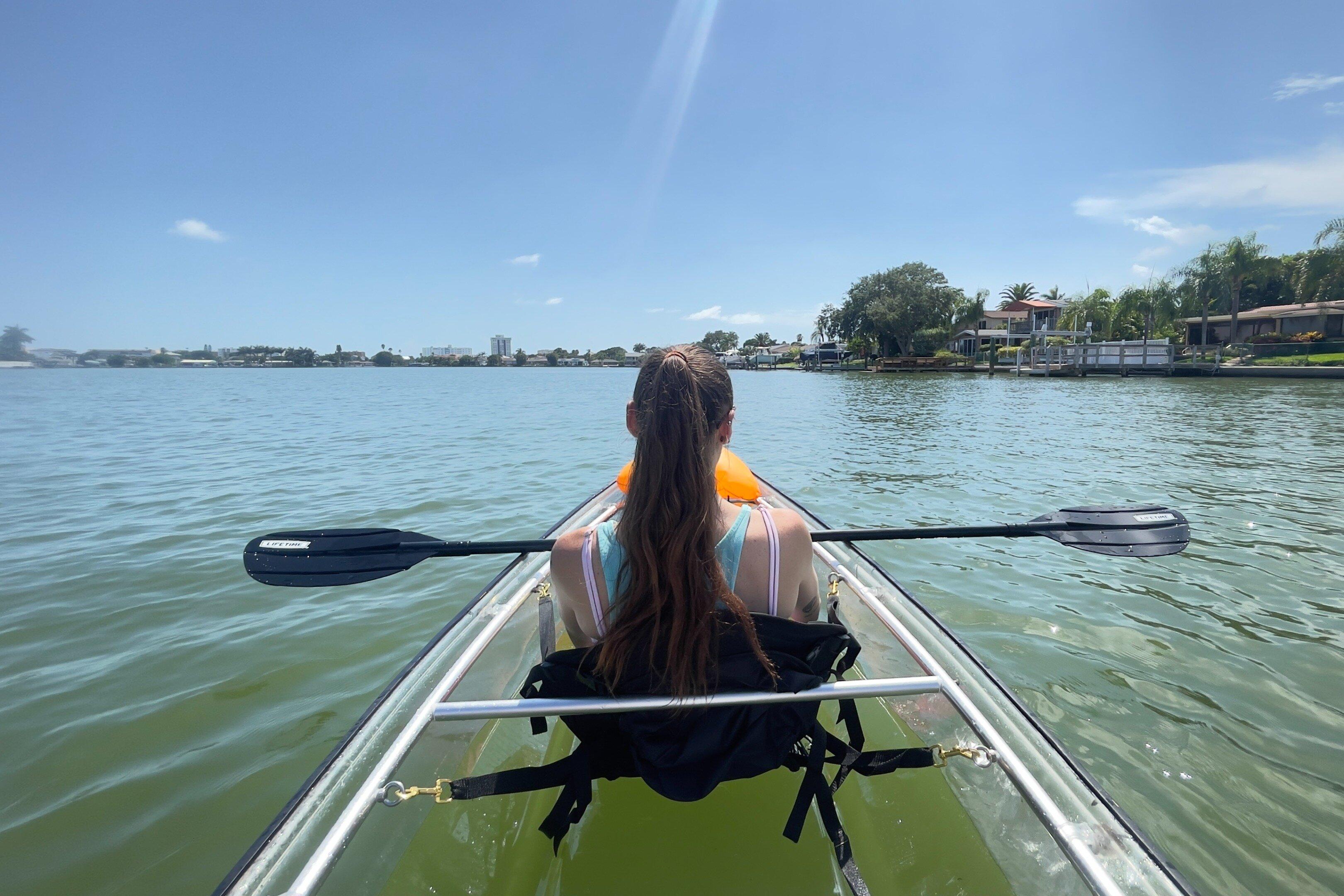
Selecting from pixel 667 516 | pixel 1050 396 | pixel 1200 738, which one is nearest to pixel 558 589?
pixel 667 516

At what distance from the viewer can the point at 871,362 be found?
69.1 m

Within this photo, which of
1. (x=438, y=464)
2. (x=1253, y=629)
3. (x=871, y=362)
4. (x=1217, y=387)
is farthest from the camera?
(x=871, y=362)

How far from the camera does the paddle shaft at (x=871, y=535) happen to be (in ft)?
9.14

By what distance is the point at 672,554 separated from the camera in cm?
160

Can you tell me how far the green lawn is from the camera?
110 ft

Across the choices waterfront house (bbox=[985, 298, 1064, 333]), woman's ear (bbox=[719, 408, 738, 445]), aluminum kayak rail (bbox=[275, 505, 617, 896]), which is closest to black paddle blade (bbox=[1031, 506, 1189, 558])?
woman's ear (bbox=[719, 408, 738, 445])

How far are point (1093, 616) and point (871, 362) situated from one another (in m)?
68.1

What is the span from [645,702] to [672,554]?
41 cm

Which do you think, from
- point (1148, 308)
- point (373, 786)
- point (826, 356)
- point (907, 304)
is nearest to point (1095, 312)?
point (1148, 308)

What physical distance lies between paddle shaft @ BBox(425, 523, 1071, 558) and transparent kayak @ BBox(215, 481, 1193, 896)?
272 mm

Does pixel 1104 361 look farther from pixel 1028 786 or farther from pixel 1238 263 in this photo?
pixel 1028 786

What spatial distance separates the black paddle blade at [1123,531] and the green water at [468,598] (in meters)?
1.12

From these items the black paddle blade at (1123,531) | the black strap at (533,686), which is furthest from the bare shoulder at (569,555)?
the black paddle blade at (1123,531)

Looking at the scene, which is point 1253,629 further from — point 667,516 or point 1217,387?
point 1217,387
